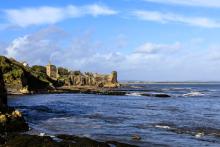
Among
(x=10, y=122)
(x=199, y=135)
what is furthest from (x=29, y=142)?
(x=199, y=135)

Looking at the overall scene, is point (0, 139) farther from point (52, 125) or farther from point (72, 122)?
point (72, 122)

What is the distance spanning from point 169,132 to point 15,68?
104630 millimetres

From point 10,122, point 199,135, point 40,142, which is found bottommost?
point 199,135

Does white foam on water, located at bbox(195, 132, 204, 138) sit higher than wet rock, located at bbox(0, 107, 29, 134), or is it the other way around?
wet rock, located at bbox(0, 107, 29, 134)

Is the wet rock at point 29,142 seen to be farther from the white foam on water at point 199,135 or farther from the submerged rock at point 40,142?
the white foam on water at point 199,135

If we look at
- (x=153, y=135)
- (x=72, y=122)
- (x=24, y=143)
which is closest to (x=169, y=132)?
(x=153, y=135)

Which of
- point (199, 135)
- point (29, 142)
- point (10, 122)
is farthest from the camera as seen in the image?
point (199, 135)

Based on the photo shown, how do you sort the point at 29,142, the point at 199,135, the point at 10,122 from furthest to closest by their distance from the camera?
the point at 199,135 < the point at 10,122 < the point at 29,142

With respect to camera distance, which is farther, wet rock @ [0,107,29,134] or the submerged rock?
wet rock @ [0,107,29,134]

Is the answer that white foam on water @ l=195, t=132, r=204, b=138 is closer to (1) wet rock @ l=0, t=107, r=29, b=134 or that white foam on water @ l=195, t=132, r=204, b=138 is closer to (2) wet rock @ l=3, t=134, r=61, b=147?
(1) wet rock @ l=0, t=107, r=29, b=134

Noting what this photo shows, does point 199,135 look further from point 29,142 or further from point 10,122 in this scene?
point 29,142

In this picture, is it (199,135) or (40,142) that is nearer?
(40,142)

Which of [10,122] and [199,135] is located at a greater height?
[10,122]

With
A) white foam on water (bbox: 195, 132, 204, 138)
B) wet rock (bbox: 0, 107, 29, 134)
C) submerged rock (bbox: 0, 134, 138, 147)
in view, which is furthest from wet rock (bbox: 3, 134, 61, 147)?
white foam on water (bbox: 195, 132, 204, 138)
